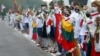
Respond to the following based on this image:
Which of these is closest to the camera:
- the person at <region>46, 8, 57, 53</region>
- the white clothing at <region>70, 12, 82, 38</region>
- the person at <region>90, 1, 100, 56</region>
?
the person at <region>90, 1, 100, 56</region>

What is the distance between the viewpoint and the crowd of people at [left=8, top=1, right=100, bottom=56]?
344 inches

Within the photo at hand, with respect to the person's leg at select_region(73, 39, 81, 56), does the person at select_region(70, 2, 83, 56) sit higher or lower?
higher

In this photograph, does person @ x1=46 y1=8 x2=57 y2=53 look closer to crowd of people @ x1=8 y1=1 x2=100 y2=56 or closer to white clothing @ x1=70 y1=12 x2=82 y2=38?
crowd of people @ x1=8 y1=1 x2=100 y2=56

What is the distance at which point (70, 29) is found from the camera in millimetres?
12188

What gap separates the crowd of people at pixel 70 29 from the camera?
873 centimetres

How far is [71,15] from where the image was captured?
11812mm

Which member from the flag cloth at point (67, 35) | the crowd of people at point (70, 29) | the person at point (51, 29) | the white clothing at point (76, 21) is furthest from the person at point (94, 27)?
the person at point (51, 29)

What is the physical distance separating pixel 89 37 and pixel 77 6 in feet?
8.53

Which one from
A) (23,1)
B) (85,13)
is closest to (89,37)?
(85,13)

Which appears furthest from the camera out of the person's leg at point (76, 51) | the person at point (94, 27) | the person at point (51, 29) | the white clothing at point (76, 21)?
the person at point (51, 29)

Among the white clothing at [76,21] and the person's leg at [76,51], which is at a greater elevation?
the white clothing at [76,21]

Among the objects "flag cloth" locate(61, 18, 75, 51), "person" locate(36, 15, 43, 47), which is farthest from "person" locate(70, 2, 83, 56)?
"person" locate(36, 15, 43, 47)

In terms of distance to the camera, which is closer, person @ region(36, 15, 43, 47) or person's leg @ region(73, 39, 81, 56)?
person's leg @ region(73, 39, 81, 56)

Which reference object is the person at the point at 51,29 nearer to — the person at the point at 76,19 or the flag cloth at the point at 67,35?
the flag cloth at the point at 67,35
